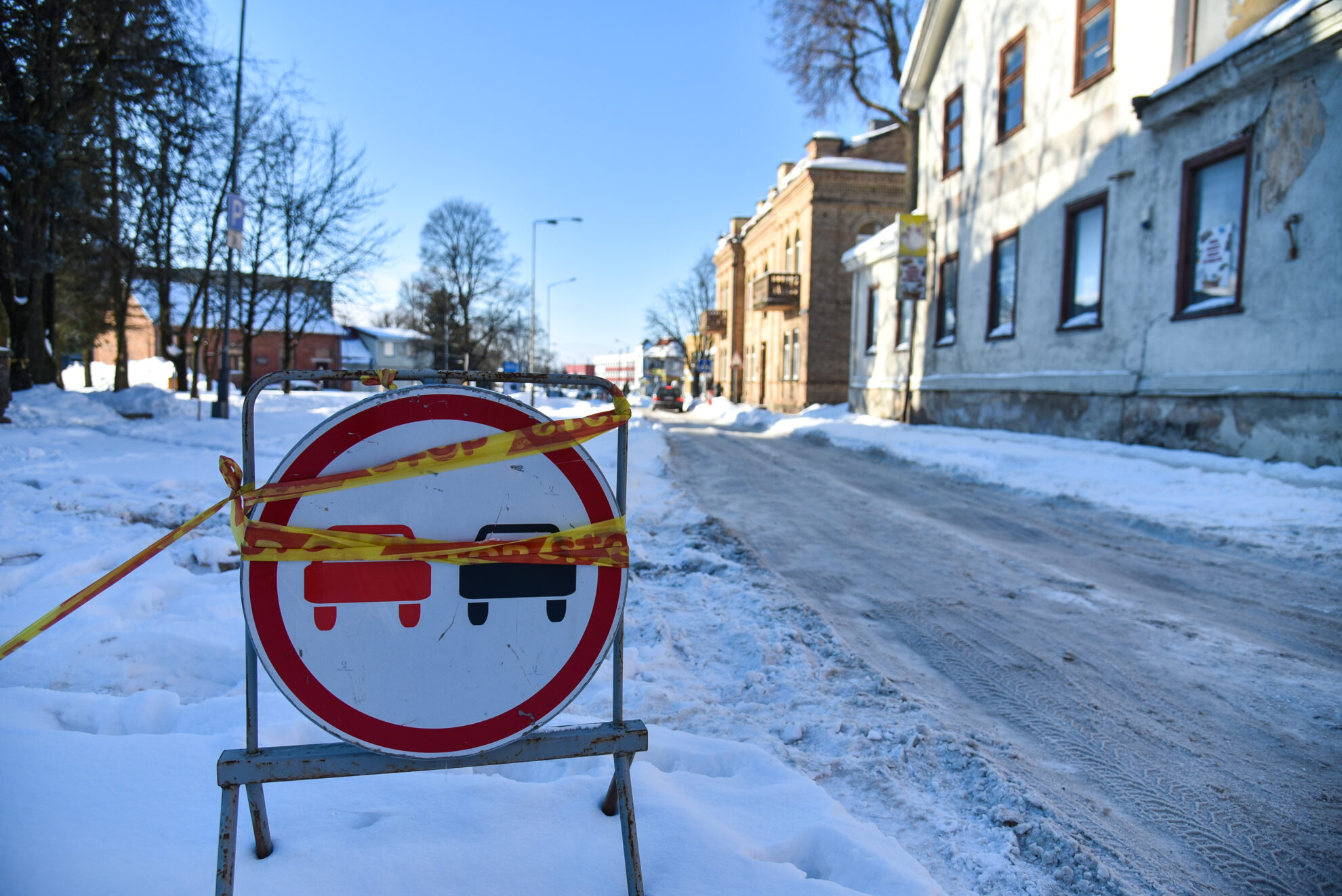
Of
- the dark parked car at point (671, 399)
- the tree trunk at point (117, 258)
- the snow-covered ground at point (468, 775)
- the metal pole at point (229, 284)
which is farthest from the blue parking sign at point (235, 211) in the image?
the dark parked car at point (671, 399)

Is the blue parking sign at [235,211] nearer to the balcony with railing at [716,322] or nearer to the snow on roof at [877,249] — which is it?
the snow on roof at [877,249]

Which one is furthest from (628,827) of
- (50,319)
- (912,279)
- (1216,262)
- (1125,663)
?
(50,319)

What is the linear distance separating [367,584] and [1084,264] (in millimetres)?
15838

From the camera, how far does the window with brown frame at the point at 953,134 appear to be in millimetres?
19641

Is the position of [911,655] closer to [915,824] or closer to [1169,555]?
[915,824]

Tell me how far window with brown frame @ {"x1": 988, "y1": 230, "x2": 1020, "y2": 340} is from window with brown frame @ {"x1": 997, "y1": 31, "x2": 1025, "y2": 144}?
2.32 m

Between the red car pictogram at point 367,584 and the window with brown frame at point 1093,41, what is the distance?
15.9 metres

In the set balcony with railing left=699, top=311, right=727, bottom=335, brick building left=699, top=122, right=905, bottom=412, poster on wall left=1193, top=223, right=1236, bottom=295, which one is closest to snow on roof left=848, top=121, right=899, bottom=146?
brick building left=699, top=122, right=905, bottom=412

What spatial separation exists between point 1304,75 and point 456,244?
163 ft

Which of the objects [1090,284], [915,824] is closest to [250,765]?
[915,824]

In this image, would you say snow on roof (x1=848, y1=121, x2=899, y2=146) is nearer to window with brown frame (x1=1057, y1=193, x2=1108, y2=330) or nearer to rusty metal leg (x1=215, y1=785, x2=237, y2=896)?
window with brown frame (x1=1057, y1=193, x2=1108, y2=330)

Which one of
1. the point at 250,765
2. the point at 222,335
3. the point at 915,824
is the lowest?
the point at 915,824

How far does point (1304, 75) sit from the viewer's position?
9766 mm

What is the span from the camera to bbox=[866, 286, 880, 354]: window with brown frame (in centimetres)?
2489
